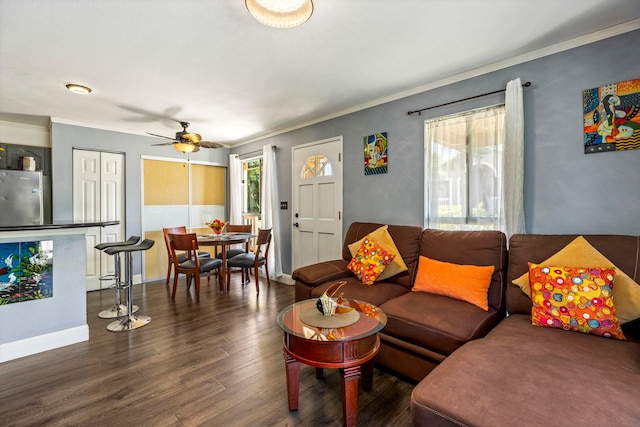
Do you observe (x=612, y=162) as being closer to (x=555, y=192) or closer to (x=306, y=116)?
(x=555, y=192)

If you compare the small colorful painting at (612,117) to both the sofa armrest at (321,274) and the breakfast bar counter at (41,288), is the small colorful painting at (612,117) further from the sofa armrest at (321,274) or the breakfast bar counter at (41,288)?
the breakfast bar counter at (41,288)

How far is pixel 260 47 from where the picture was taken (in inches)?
89.9

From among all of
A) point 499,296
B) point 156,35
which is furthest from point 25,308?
point 499,296

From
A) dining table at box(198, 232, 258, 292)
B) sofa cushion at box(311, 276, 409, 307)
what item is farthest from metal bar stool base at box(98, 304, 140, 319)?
sofa cushion at box(311, 276, 409, 307)

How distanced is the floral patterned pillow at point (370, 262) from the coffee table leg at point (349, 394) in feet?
4.02

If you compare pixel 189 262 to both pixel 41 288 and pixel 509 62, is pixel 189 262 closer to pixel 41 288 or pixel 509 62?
pixel 41 288

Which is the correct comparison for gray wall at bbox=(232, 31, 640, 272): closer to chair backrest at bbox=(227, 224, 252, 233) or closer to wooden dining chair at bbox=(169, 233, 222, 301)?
wooden dining chair at bbox=(169, 233, 222, 301)

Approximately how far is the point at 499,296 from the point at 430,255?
1.97 ft

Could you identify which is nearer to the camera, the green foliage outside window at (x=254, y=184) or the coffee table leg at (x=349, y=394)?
the coffee table leg at (x=349, y=394)

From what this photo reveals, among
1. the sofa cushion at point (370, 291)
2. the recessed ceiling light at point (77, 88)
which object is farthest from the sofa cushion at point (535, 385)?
the recessed ceiling light at point (77, 88)

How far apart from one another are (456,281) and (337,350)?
48.0 inches

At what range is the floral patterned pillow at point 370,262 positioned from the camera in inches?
108

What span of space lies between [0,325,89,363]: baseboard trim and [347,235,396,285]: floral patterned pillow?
2.55 metres

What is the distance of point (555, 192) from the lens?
7.59 feet
